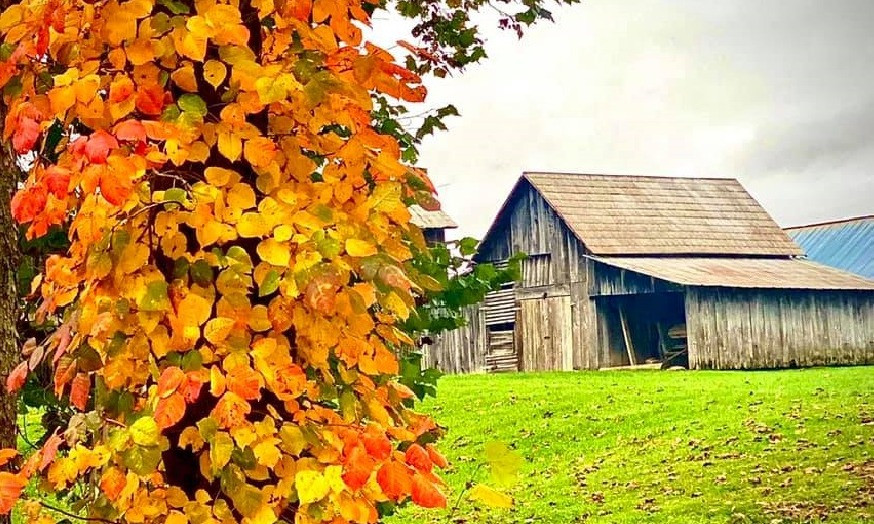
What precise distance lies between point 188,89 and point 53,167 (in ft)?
1.02

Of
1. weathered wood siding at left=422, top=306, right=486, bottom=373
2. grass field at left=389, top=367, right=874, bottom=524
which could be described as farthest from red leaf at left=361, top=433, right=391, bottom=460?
weathered wood siding at left=422, top=306, right=486, bottom=373

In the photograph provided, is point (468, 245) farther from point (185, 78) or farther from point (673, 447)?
point (673, 447)

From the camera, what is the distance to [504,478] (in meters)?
2.04

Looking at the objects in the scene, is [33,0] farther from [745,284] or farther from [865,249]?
[865,249]

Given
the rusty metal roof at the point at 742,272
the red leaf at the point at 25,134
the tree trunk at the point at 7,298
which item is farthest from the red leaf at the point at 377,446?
the rusty metal roof at the point at 742,272

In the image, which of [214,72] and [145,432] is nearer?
[145,432]

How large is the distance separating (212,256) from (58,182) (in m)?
0.32

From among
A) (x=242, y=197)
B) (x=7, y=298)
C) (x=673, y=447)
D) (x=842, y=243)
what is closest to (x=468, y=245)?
(x=7, y=298)

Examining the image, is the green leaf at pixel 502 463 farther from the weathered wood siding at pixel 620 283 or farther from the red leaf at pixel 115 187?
the weathered wood siding at pixel 620 283

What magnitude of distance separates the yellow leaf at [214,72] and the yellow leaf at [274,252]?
1.14ft

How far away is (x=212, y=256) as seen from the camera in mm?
1996

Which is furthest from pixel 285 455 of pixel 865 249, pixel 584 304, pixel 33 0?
pixel 865 249

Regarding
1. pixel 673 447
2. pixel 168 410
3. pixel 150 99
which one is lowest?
pixel 673 447

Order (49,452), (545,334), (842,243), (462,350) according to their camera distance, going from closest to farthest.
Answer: (49,452) → (545,334) → (462,350) → (842,243)
